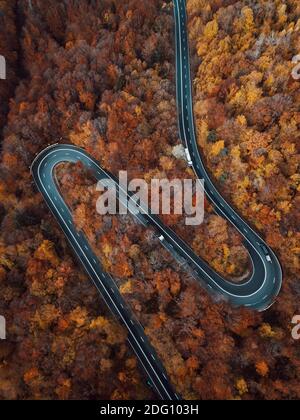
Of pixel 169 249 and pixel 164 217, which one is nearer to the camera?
pixel 169 249

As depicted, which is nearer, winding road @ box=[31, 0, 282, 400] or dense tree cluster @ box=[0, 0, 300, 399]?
dense tree cluster @ box=[0, 0, 300, 399]

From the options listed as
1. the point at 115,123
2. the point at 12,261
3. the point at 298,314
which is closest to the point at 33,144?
the point at 115,123

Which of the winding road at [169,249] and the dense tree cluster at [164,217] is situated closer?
the dense tree cluster at [164,217]

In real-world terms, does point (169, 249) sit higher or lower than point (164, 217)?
lower

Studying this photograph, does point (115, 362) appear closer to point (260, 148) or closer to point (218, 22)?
point (260, 148)
